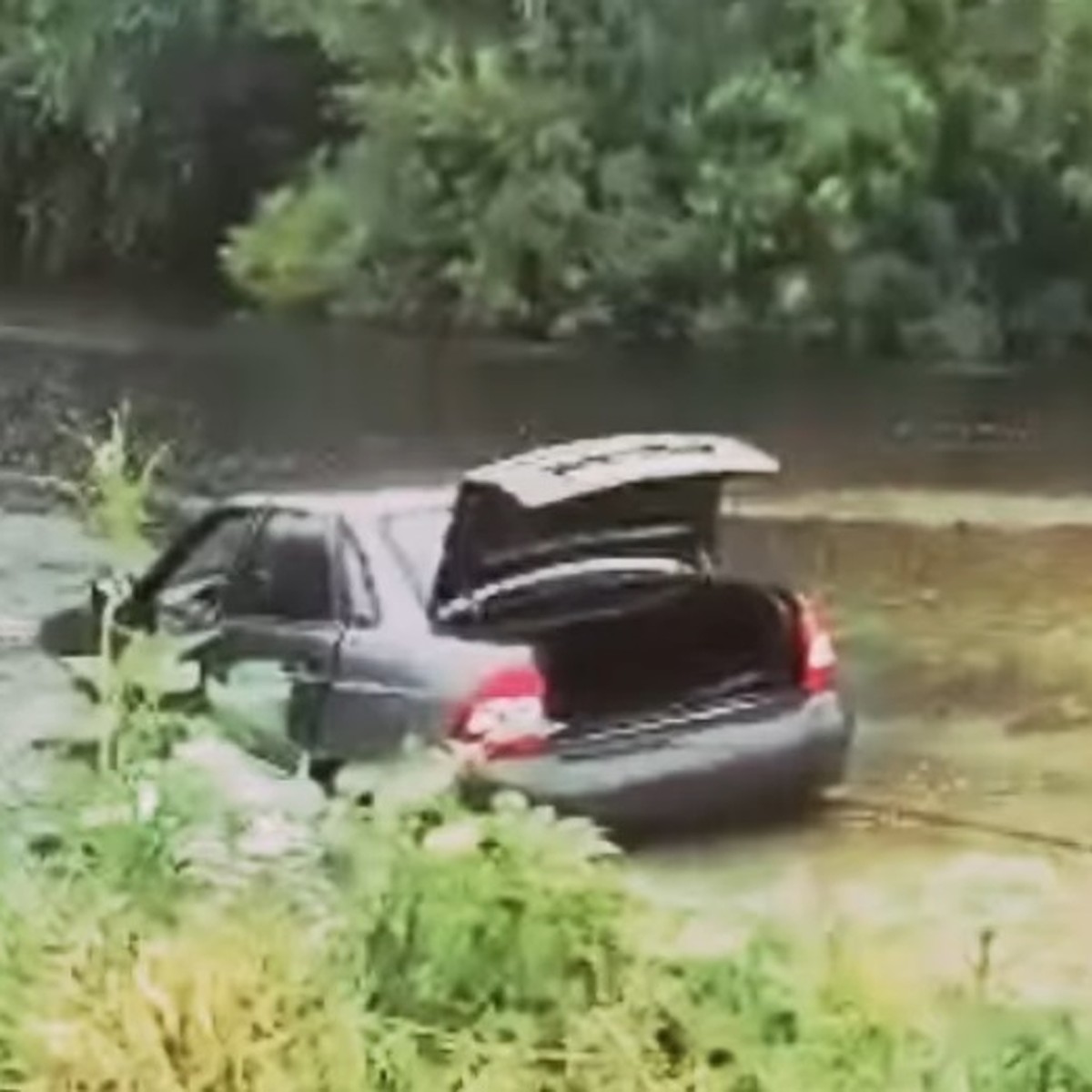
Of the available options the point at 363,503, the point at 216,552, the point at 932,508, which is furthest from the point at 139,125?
the point at 363,503

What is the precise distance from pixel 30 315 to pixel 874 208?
26.2 feet

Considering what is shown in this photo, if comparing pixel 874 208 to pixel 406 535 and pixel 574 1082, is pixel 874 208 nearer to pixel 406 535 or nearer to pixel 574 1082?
pixel 406 535

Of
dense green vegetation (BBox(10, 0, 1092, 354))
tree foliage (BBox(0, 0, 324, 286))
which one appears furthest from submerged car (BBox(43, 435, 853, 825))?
tree foliage (BBox(0, 0, 324, 286))

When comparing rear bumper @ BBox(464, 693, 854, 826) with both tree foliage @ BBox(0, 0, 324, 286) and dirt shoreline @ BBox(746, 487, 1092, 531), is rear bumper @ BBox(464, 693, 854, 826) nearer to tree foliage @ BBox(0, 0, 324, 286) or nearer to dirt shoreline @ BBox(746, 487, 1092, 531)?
dirt shoreline @ BBox(746, 487, 1092, 531)

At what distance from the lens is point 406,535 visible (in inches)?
380

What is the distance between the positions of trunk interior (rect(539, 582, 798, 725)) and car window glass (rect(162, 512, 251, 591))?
1330 mm

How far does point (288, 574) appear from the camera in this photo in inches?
384

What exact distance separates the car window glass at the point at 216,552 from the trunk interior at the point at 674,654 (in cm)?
133

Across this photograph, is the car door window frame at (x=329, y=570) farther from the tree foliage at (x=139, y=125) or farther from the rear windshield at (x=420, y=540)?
the tree foliage at (x=139, y=125)

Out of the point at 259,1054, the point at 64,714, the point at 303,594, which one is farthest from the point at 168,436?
the point at 259,1054

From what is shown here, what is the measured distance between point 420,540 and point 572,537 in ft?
1.55

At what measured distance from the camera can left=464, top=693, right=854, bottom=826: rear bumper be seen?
894 cm

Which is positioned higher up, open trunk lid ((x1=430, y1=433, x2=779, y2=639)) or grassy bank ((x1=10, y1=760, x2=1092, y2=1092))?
grassy bank ((x1=10, y1=760, x2=1092, y2=1092))

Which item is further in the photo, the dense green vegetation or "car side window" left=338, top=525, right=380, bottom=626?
the dense green vegetation
